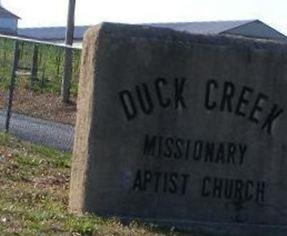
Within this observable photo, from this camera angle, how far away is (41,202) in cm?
955

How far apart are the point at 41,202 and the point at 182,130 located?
163 centimetres

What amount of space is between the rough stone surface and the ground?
31.6 ft

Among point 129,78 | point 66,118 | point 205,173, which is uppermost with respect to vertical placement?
point 129,78

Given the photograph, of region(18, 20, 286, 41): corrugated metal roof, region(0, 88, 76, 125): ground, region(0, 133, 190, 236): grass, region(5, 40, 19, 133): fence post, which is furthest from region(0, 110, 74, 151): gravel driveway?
region(18, 20, 286, 41): corrugated metal roof

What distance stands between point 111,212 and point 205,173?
3.27 ft

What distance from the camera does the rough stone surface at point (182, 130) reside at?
8883mm

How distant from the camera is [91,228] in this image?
8.27 metres

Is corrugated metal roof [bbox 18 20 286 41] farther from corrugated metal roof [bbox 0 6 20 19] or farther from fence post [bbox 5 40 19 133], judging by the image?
fence post [bbox 5 40 19 133]

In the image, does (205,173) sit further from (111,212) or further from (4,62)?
(4,62)

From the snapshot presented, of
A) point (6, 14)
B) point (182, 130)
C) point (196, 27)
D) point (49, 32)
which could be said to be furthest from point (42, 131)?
point (6, 14)

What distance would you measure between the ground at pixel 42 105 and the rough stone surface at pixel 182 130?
379 inches

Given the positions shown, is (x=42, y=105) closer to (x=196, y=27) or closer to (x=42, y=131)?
(x=42, y=131)

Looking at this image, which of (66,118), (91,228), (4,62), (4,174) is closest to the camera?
(91,228)

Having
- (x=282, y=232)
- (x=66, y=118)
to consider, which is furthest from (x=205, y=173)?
(x=66, y=118)
